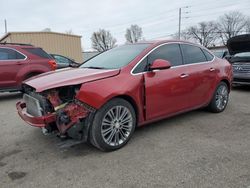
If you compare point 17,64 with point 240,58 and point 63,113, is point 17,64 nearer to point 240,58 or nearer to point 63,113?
point 63,113

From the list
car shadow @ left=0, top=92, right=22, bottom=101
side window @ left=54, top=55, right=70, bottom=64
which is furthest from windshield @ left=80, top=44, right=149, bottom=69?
side window @ left=54, top=55, right=70, bottom=64

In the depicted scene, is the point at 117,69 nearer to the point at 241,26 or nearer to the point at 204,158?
the point at 204,158

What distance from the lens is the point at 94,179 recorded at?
3107mm

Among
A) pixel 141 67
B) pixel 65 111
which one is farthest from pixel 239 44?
pixel 65 111

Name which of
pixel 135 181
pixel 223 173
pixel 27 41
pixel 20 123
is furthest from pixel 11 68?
pixel 27 41

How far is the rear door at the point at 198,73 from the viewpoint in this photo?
5.04 m

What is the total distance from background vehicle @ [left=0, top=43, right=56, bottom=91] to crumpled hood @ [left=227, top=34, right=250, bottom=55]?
22.2 ft

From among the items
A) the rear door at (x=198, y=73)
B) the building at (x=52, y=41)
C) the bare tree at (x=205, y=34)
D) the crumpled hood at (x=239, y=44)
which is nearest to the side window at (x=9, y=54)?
the rear door at (x=198, y=73)

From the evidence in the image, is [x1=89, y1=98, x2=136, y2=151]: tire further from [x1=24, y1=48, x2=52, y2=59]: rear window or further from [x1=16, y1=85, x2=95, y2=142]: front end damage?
[x1=24, y1=48, x2=52, y2=59]: rear window

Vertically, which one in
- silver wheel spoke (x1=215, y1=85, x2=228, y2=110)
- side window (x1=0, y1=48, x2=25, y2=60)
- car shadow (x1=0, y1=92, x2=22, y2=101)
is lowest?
car shadow (x1=0, y1=92, x2=22, y2=101)

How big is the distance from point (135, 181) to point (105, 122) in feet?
3.41

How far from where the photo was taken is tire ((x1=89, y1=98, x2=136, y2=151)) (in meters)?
3.68

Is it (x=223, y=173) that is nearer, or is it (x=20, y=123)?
(x=223, y=173)

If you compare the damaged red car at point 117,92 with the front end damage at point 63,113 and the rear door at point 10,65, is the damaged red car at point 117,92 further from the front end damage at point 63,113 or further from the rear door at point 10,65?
the rear door at point 10,65
